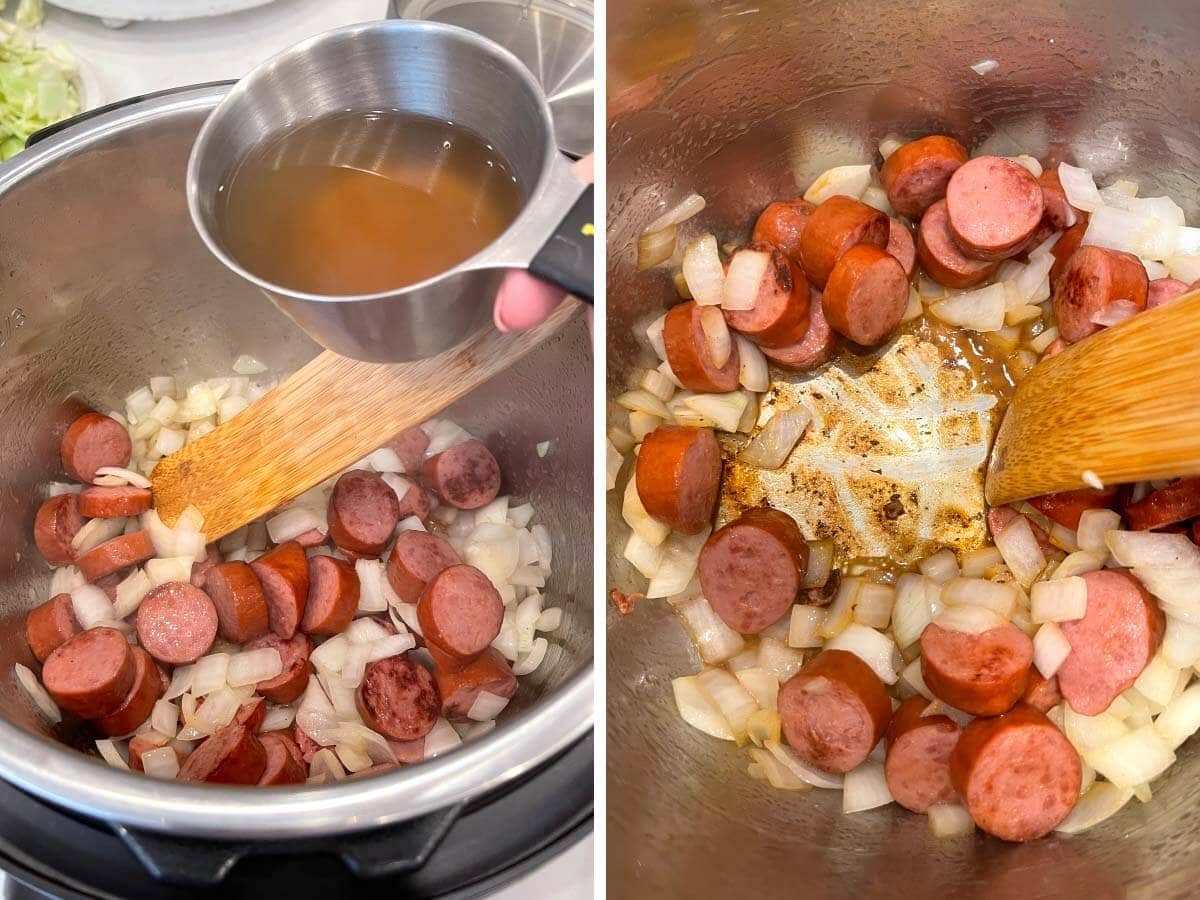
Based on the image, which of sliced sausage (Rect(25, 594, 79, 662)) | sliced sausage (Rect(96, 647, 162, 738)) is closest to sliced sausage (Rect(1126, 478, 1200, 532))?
sliced sausage (Rect(96, 647, 162, 738))

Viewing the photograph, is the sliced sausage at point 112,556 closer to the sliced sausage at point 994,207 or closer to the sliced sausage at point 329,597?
the sliced sausage at point 329,597

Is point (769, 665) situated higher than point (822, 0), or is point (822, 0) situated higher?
point (822, 0)

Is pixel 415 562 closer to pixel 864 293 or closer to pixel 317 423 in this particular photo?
pixel 317 423

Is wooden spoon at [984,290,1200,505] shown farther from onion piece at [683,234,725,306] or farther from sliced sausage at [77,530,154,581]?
sliced sausage at [77,530,154,581]

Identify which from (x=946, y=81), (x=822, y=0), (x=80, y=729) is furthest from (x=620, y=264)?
(x=80, y=729)

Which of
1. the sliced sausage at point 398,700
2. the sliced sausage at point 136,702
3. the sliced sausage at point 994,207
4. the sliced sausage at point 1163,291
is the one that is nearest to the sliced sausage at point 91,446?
the sliced sausage at point 136,702

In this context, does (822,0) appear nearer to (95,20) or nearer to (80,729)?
(95,20)

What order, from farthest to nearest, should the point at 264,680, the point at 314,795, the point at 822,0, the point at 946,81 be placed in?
the point at 946,81, the point at 822,0, the point at 264,680, the point at 314,795
